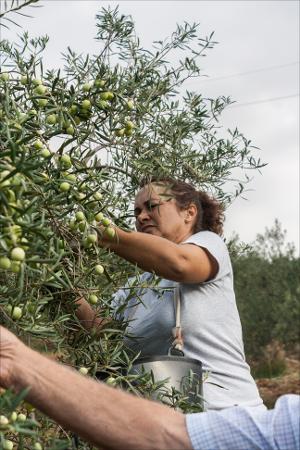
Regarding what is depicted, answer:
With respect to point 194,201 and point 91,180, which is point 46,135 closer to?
point 91,180

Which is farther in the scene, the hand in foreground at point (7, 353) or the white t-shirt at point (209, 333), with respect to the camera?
the white t-shirt at point (209, 333)

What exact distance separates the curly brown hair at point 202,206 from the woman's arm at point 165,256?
0.73 feet

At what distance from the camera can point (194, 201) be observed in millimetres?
4160

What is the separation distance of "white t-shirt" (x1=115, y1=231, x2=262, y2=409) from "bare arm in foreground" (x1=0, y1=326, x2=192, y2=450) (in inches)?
62.1

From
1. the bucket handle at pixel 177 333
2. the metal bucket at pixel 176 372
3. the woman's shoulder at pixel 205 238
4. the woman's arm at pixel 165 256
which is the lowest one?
the metal bucket at pixel 176 372

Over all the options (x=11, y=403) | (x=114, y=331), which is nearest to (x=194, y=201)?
(x=114, y=331)

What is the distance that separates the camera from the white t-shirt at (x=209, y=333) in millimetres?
3779

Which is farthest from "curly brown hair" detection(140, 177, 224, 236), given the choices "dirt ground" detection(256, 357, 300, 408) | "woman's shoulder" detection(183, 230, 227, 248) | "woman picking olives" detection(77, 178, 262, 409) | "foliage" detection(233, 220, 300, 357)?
"foliage" detection(233, 220, 300, 357)

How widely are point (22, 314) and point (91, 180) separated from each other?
50 centimetres

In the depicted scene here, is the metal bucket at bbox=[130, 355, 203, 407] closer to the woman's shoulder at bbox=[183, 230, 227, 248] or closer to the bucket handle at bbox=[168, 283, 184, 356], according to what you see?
the bucket handle at bbox=[168, 283, 184, 356]

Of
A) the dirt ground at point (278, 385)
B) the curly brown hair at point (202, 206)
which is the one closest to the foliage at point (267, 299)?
the dirt ground at point (278, 385)

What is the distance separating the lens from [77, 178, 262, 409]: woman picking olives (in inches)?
145

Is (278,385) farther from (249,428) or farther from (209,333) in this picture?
(249,428)

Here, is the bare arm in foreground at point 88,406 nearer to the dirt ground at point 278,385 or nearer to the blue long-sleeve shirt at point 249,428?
the blue long-sleeve shirt at point 249,428
